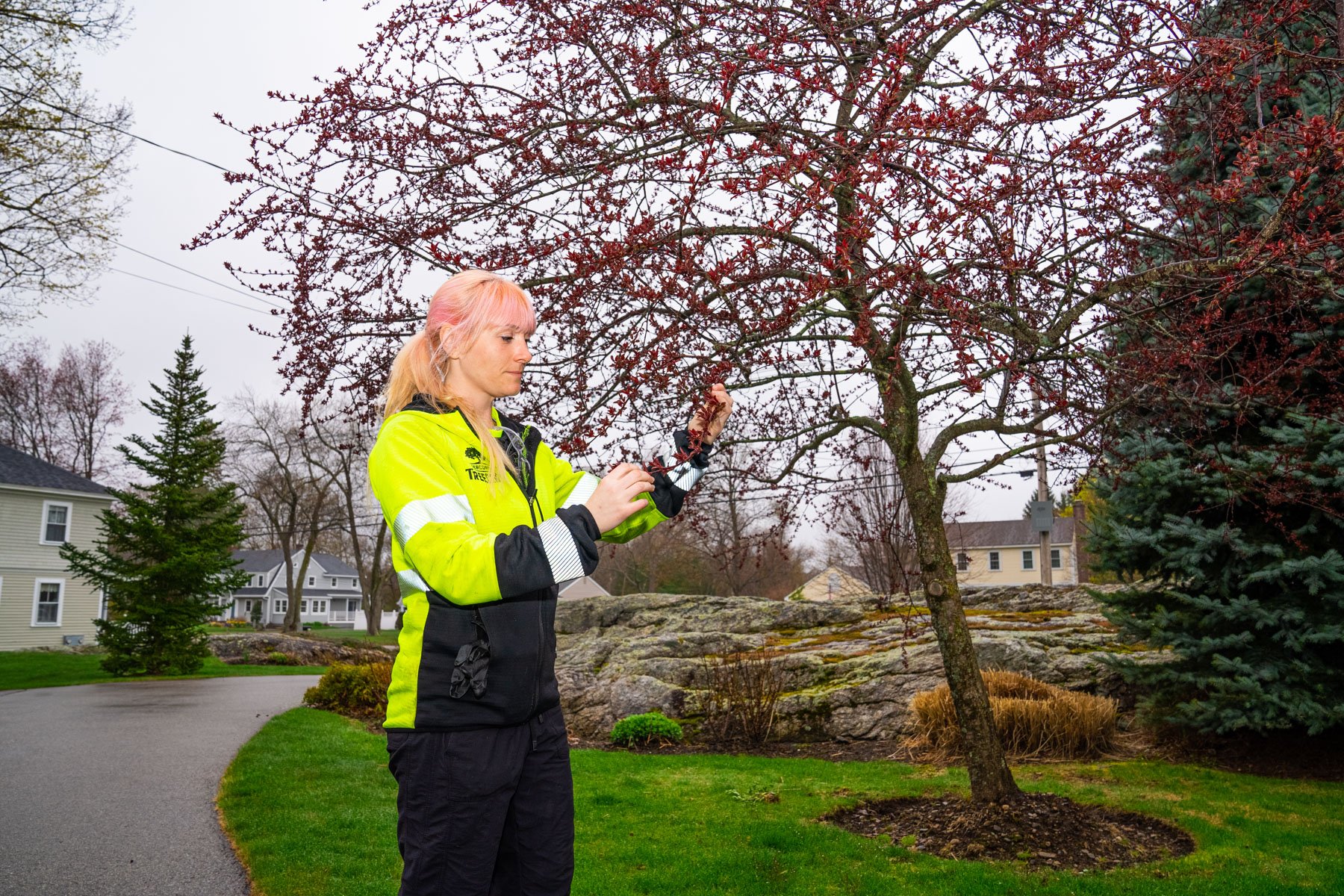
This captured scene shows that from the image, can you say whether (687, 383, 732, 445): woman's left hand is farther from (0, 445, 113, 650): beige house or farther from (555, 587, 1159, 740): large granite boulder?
(0, 445, 113, 650): beige house

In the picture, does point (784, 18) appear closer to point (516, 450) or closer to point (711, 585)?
point (516, 450)

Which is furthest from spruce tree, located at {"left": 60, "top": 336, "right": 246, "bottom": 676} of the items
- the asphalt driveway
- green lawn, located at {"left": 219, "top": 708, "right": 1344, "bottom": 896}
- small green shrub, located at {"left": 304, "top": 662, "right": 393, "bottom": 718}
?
green lawn, located at {"left": 219, "top": 708, "right": 1344, "bottom": 896}

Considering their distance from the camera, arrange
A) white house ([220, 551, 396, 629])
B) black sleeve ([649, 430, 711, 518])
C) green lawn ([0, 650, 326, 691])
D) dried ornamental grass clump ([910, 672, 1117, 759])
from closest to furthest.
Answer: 1. black sleeve ([649, 430, 711, 518])
2. dried ornamental grass clump ([910, 672, 1117, 759])
3. green lawn ([0, 650, 326, 691])
4. white house ([220, 551, 396, 629])

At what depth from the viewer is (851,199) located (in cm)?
452

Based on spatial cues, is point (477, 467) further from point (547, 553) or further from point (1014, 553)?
point (1014, 553)

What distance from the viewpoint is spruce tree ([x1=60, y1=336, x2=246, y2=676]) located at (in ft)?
61.5

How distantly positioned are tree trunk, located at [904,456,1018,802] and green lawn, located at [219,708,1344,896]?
2.29 ft

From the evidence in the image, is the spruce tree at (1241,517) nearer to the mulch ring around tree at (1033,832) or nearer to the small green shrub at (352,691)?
the mulch ring around tree at (1033,832)

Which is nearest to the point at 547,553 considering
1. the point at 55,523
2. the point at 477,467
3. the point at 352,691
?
the point at 477,467

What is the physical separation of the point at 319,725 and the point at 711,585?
26.3 m

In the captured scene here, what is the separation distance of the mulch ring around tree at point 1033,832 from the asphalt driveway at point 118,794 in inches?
148

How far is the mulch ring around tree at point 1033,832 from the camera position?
199 inches

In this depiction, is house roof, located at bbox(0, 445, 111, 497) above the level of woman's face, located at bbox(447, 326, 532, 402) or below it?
above

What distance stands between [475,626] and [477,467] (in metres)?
0.41
